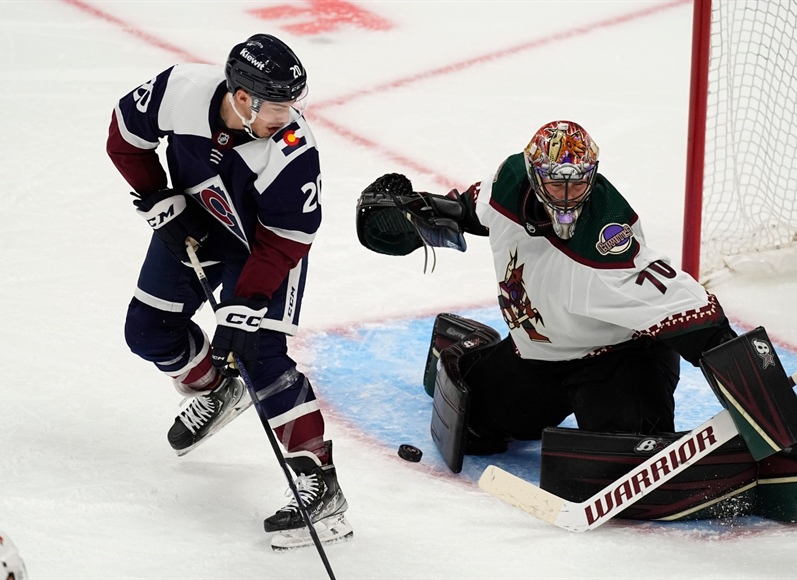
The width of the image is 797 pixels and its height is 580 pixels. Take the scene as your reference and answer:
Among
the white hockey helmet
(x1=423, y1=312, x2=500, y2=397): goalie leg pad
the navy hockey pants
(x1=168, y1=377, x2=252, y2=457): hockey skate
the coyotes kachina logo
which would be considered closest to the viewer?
the white hockey helmet

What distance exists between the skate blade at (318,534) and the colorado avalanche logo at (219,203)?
70 cm

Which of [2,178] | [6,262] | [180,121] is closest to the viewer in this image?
[180,121]

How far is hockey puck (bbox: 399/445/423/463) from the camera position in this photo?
376 cm

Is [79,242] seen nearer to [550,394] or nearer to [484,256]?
[484,256]

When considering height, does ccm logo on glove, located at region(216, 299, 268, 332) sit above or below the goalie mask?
below

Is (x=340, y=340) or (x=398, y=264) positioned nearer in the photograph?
(x=340, y=340)

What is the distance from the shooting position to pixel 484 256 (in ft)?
16.6

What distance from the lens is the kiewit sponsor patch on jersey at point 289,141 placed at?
317cm

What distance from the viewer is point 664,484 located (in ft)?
11.1

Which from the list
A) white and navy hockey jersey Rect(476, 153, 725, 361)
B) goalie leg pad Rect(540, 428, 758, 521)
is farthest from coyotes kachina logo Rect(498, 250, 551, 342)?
goalie leg pad Rect(540, 428, 758, 521)

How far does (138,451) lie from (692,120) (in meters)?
2.18

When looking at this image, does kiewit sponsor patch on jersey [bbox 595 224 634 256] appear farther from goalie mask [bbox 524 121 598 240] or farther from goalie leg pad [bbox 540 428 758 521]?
goalie leg pad [bbox 540 428 758 521]

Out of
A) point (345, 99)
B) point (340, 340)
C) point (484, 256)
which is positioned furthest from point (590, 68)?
point (340, 340)

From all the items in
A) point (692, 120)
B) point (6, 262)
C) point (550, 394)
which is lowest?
point (6, 262)
